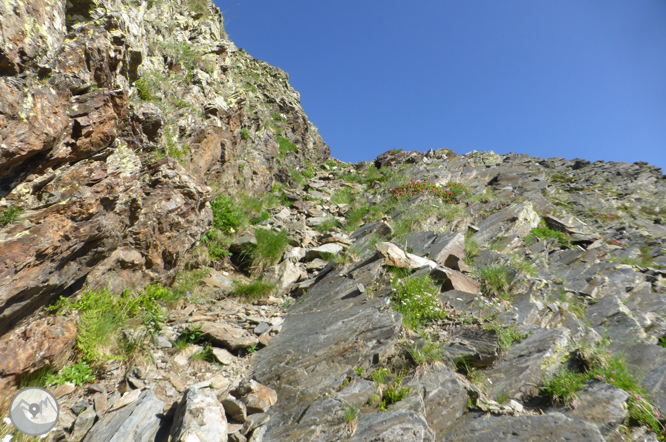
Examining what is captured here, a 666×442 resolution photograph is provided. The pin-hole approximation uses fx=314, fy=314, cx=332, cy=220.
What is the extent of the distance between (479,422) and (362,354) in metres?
1.67

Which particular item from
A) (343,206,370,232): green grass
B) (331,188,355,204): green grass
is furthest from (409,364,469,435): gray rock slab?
(331,188,355,204): green grass

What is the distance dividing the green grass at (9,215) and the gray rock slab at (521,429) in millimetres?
5760

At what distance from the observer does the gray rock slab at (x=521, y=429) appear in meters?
3.26

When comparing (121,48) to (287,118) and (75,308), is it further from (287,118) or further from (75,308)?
(287,118)

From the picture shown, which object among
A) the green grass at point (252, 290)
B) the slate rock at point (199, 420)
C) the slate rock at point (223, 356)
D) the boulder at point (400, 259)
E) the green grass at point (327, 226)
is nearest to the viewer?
the slate rock at point (199, 420)

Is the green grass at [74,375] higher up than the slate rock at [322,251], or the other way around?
the slate rock at [322,251]

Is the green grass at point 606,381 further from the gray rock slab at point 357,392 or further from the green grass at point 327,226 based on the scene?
the green grass at point 327,226

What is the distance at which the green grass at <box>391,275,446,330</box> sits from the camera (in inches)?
218

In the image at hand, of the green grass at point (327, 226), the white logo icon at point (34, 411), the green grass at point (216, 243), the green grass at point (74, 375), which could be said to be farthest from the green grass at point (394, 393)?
the green grass at point (327, 226)

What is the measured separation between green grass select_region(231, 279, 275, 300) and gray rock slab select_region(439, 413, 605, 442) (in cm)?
473

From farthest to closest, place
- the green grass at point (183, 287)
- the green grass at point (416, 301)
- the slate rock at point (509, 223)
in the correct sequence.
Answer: the slate rock at point (509, 223), the green grass at point (183, 287), the green grass at point (416, 301)

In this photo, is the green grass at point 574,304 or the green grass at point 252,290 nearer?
the green grass at point 574,304

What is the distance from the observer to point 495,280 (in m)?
6.85

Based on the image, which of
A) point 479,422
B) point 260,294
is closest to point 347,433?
point 479,422
